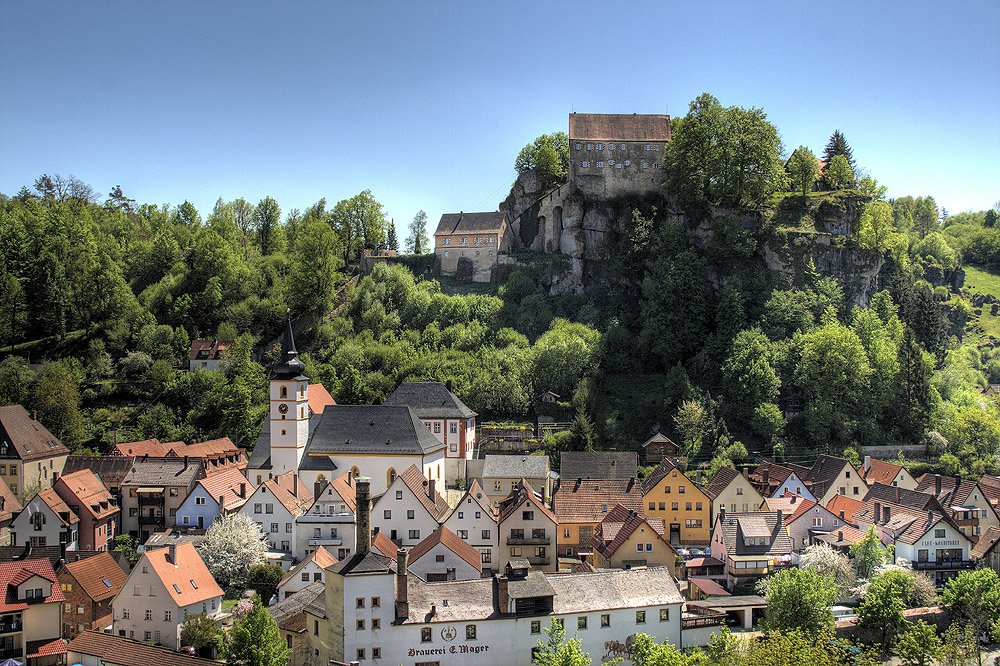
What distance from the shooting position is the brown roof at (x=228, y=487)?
44125 millimetres

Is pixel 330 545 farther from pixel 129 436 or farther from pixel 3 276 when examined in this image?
pixel 3 276

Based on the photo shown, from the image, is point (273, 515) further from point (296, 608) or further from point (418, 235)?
point (418, 235)

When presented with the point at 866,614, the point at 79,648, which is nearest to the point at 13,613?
the point at 79,648

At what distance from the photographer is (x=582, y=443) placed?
2090 inches

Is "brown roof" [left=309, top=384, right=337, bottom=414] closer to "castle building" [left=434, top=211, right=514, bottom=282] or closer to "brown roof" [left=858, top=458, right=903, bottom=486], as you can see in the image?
"castle building" [left=434, top=211, right=514, bottom=282]

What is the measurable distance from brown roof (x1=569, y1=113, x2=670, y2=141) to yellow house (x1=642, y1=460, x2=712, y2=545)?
3651 cm

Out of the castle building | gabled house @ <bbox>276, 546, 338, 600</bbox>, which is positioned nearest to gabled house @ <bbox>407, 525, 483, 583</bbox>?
gabled house @ <bbox>276, 546, 338, 600</bbox>

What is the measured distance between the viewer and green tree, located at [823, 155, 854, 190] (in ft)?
223

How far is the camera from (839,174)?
68.1m

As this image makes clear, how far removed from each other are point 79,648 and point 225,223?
2208 inches

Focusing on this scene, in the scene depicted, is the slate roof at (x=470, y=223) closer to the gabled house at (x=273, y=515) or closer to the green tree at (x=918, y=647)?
the gabled house at (x=273, y=515)

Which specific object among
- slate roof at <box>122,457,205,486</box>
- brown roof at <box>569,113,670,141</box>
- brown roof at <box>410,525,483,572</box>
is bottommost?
brown roof at <box>410,525,483,572</box>

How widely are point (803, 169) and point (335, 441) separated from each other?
44.2 meters

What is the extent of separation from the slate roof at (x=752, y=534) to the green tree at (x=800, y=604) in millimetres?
5392
